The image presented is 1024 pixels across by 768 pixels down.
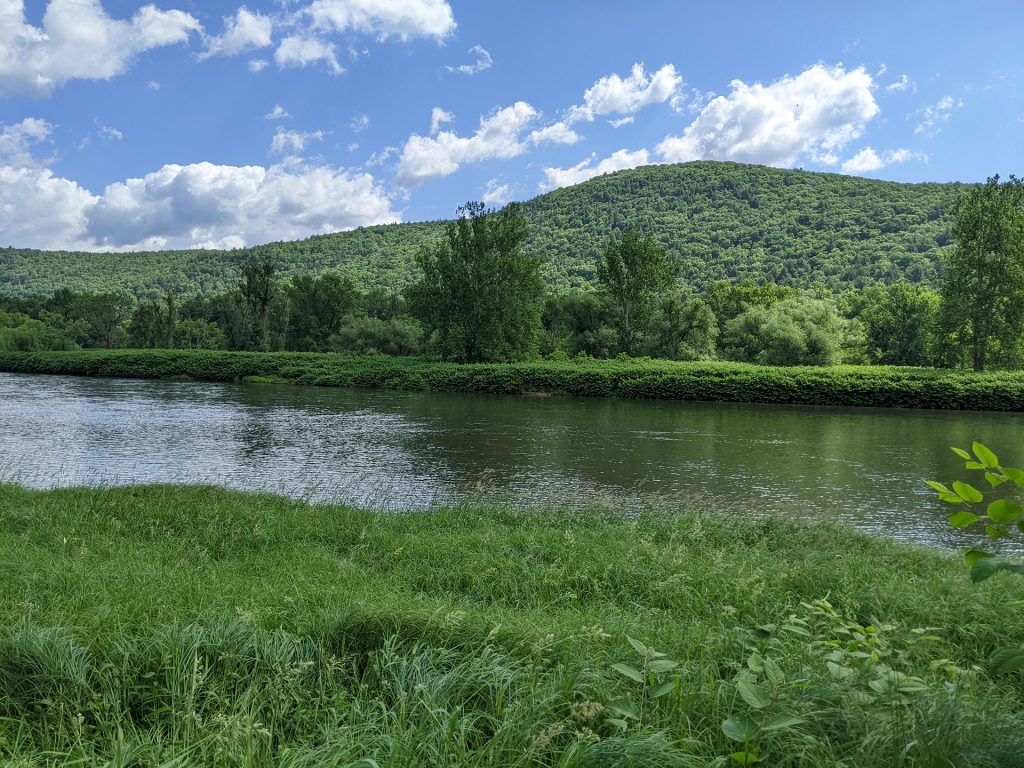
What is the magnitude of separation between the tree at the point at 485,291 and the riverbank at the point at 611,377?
4.19 metres

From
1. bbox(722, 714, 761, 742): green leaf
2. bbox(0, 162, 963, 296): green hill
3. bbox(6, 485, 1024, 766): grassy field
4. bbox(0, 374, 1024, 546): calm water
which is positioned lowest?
bbox(0, 374, 1024, 546): calm water

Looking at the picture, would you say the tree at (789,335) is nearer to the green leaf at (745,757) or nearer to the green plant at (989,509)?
the green plant at (989,509)

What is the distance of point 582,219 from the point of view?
102562mm

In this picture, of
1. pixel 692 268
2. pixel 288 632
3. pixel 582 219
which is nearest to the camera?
pixel 288 632

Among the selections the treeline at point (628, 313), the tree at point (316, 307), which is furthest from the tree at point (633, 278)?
the tree at point (316, 307)

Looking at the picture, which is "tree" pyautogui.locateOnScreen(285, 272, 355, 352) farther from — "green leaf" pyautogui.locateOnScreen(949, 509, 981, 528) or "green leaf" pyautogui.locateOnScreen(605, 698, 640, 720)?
"green leaf" pyautogui.locateOnScreen(949, 509, 981, 528)

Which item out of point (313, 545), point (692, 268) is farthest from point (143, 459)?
point (692, 268)

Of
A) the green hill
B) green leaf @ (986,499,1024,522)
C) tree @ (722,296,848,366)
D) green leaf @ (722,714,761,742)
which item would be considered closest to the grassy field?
green leaf @ (722,714,761,742)

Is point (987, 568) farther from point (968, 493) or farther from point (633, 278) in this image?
point (633, 278)

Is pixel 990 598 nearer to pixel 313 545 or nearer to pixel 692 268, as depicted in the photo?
pixel 313 545

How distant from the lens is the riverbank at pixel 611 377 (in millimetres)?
34375

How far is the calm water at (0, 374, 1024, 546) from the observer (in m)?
12.0

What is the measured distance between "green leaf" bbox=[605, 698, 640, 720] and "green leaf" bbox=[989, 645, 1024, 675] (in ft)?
4.16

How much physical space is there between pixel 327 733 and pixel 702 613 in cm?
335
